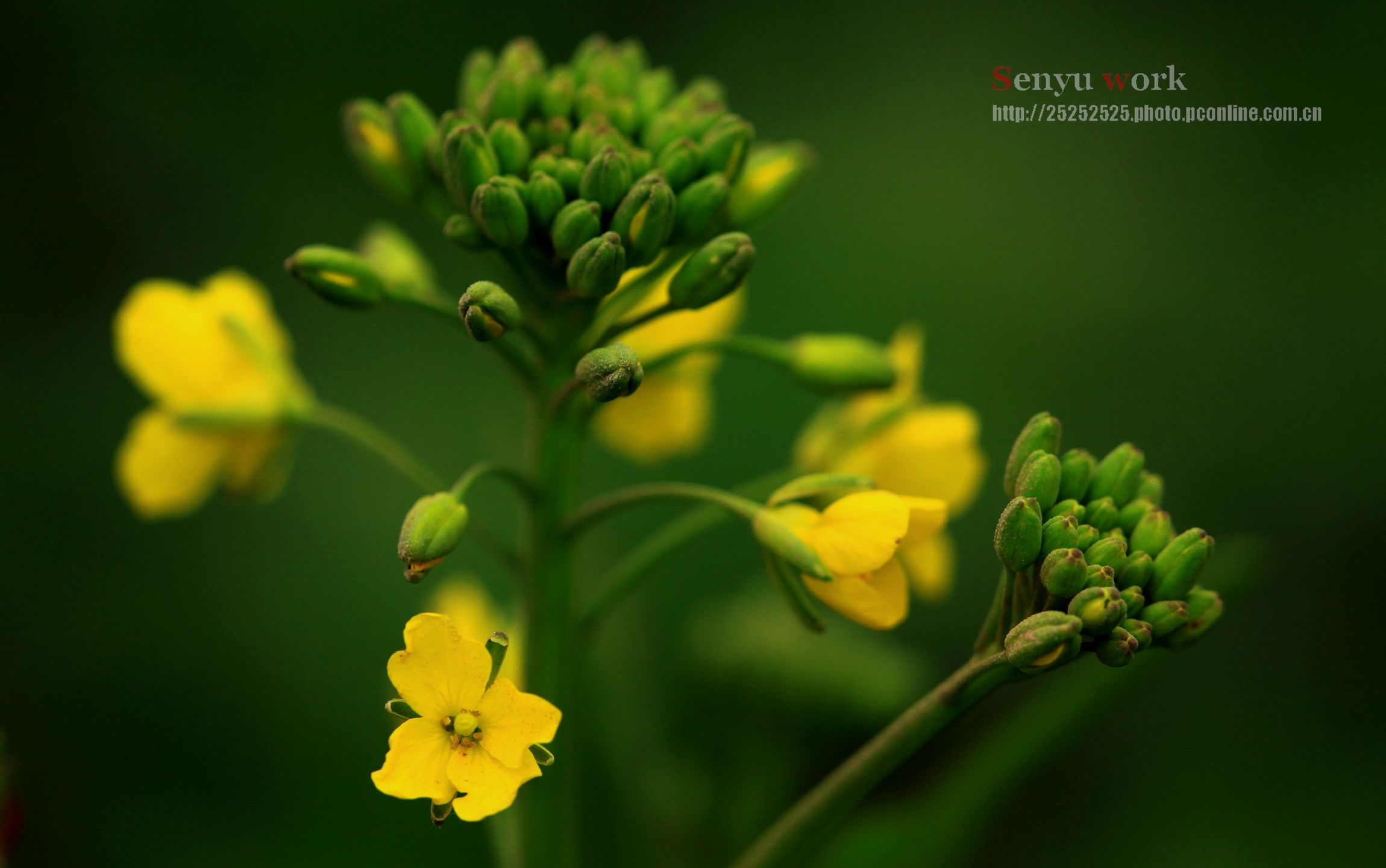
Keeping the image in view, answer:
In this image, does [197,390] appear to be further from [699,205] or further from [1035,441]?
[1035,441]

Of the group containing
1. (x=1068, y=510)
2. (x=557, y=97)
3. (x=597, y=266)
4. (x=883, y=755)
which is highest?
(x=557, y=97)

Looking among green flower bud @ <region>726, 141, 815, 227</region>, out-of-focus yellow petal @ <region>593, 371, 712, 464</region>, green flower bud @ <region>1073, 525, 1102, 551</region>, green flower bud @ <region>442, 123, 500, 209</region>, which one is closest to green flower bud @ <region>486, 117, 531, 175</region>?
green flower bud @ <region>442, 123, 500, 209</region>

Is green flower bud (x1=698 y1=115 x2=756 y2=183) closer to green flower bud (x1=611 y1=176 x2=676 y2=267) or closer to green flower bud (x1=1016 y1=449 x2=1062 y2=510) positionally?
green flower bud (x1=611 y1=176 x2=676 y2=267)

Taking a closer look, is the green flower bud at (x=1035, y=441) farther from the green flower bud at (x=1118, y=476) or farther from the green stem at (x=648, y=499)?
the green stem at (x=648, y=499)

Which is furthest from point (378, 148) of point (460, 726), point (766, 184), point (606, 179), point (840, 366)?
point (460, 726)

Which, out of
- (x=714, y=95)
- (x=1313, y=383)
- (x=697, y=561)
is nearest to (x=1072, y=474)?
(x=714, y=95)

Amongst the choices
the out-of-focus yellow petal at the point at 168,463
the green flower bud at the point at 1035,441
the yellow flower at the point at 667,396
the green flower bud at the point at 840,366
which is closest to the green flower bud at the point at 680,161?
the green flower bud at the point at 840,366

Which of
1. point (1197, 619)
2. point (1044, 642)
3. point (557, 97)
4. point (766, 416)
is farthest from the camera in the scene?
point (766, 416)
